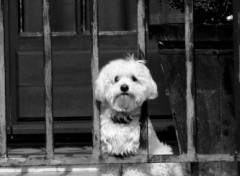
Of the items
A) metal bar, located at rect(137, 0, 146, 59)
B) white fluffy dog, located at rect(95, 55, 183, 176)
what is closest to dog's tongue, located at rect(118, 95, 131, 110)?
white fluffy dog, located at rect(95, 55, 183, 176)

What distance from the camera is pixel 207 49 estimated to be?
395 cm

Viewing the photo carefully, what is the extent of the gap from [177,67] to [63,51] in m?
2.43

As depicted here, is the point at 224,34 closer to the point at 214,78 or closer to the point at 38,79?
A: the point at 214,78

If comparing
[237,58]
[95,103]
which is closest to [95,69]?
[95,103]

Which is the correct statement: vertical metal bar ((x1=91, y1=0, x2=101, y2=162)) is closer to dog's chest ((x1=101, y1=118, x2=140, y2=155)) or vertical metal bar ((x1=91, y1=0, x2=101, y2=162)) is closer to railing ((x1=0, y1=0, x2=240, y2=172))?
railing ((x1=0, y1=0, x2=240, y2=172))

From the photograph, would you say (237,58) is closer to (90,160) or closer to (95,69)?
(95,69)

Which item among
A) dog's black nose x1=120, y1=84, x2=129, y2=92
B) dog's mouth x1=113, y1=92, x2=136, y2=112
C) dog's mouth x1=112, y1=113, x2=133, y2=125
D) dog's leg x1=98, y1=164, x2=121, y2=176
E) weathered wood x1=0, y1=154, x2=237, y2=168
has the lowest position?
dog's leg x1=98, y1=164, x2=121, y2=176

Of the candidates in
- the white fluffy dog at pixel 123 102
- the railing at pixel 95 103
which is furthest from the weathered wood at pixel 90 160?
the white fluffy dog at pixel 123 102

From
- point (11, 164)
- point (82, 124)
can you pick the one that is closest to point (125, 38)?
point (82, 124)

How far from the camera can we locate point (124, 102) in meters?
3.87

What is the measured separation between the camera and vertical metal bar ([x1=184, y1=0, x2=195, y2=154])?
11.1 ft

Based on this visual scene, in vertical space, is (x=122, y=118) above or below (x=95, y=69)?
below

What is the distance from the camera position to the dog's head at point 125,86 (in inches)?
152

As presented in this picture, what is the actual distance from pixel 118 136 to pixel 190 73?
2.30ft
